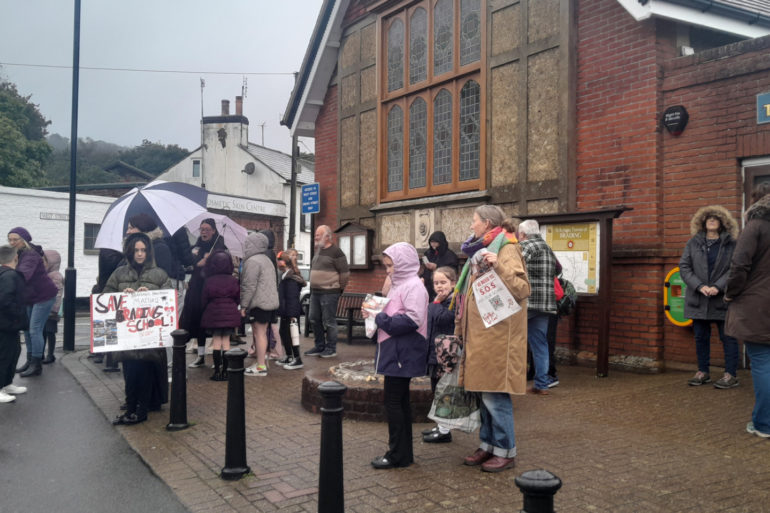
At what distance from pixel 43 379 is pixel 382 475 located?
246 inches

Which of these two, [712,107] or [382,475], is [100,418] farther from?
[712,107]

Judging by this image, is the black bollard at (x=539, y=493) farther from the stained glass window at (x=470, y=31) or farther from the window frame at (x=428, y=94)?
the stained glass window at (x=470, y=31)

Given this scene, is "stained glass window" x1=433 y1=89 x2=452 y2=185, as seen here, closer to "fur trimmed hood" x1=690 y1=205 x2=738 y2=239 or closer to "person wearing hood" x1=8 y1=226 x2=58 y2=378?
"fur trimmed hood" x1=690 y1=205 x2=738 y2=239

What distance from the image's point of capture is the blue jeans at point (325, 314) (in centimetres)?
1013

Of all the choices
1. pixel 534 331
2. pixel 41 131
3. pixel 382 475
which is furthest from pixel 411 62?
pixel 41 131

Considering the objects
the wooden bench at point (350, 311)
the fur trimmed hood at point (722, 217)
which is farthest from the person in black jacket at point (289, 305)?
the fur trimmed hood at point (722, 217)

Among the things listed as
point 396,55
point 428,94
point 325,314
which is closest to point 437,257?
point 325,314

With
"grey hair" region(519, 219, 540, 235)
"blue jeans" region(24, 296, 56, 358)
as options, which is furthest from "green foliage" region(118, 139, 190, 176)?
"grey hair" region(519, 219, 540, 235)

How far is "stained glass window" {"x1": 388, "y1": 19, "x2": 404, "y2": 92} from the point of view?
12.8m

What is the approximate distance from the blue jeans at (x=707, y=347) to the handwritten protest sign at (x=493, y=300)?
12.2 ft

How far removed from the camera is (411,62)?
41.1ft

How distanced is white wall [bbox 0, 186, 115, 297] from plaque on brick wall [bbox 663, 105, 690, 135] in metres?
20.3

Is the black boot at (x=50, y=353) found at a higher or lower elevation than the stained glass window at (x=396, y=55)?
lower

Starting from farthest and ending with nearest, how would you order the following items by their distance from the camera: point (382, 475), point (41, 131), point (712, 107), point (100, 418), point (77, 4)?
1. point (41, 131)
2. point (77, 4)
3. point (712, 107)
4. point (100, 418)
5. point (382, 475)
